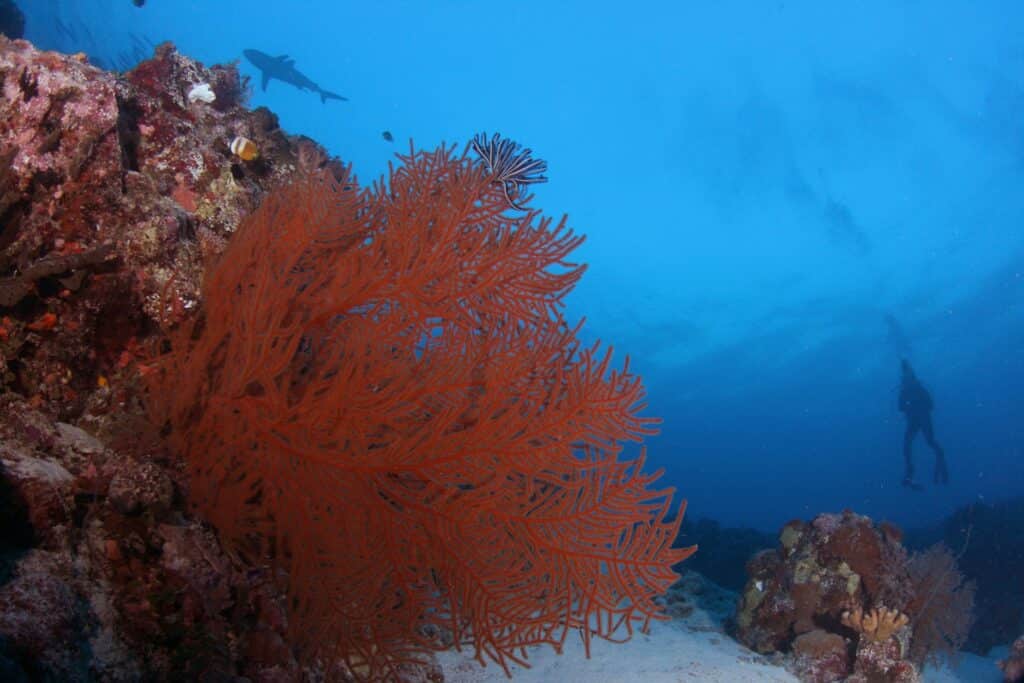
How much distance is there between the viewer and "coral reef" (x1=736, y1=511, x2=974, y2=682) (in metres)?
7.57

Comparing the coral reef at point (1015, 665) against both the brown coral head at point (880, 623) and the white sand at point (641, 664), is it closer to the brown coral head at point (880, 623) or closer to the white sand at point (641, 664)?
the brown coral head at point (880, 623)

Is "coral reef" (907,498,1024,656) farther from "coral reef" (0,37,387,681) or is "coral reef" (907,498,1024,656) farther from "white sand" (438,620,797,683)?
"coral reef" (0,37,387,681)

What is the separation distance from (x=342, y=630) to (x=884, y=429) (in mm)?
118516

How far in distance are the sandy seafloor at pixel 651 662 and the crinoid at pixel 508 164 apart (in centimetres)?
472

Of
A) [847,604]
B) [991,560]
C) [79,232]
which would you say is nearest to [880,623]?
[847,604]

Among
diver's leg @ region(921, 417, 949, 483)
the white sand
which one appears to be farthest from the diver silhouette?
the white sand

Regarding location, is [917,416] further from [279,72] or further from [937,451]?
[279,72]

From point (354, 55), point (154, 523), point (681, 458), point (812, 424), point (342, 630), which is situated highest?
point (354, 55)

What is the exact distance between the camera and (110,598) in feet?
8.36

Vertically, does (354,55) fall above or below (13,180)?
above

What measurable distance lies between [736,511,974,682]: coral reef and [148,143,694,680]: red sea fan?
6123 millimetres

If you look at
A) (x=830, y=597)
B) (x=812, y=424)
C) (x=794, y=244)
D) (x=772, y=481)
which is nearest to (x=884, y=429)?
(x=812, y=424)

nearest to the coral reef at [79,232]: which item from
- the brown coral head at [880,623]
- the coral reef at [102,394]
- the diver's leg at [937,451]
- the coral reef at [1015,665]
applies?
the coral reef at [102,394]

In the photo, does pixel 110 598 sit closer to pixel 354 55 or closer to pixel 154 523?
pixel 154 523
